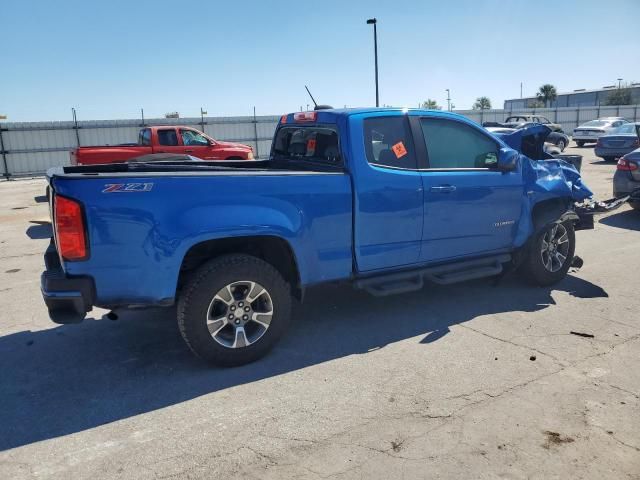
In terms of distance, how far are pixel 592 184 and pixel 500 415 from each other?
40.1ft

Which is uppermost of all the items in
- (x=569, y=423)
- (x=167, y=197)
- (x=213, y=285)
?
(x=167, y=197)

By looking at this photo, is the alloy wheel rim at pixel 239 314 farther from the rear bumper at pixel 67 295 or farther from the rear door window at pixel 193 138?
the rear door window at pixel 193 138

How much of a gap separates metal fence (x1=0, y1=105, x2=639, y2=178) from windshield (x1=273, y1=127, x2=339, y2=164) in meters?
18.8

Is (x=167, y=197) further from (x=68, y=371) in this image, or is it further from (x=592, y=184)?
(x=592, y=184)

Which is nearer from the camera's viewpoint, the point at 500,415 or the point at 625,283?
the point at 500,415

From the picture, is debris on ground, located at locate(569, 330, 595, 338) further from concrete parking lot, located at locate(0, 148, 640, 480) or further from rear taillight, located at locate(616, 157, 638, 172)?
rear taillight, located at locate(616, 157, 638, 172)

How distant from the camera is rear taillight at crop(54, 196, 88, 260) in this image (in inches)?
135

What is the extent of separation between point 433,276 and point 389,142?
136 centimetres

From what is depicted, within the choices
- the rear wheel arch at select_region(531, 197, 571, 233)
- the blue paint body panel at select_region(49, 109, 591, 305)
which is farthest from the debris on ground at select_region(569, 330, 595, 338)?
the rear wheel arch at select_region(531, 197, 571, 233)

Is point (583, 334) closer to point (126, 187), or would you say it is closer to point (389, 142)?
point (389, 142)

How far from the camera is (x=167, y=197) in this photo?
3.62 meters

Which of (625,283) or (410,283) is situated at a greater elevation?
(410,283)

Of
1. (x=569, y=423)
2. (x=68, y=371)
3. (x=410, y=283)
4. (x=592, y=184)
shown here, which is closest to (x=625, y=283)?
(x=410, y=283)

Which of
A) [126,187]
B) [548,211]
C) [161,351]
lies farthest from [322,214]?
[548,211]
